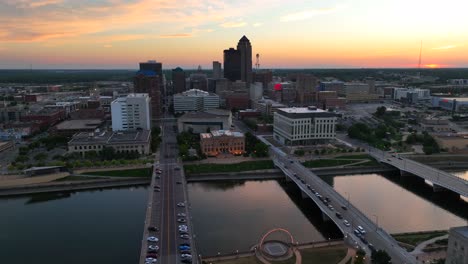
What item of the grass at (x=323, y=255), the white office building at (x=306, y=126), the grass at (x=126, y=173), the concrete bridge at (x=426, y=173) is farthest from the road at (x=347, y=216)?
the grass at (x=126, y=173)

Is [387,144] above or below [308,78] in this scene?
below

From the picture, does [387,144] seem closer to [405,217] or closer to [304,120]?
[304,120]

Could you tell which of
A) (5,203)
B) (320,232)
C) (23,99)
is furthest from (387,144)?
(23,99)

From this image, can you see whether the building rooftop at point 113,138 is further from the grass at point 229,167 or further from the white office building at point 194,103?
the white office building at point 194,103

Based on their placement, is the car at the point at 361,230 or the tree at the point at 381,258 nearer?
the tree at the point at 381,258

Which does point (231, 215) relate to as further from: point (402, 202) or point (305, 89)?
point (305, 89)
